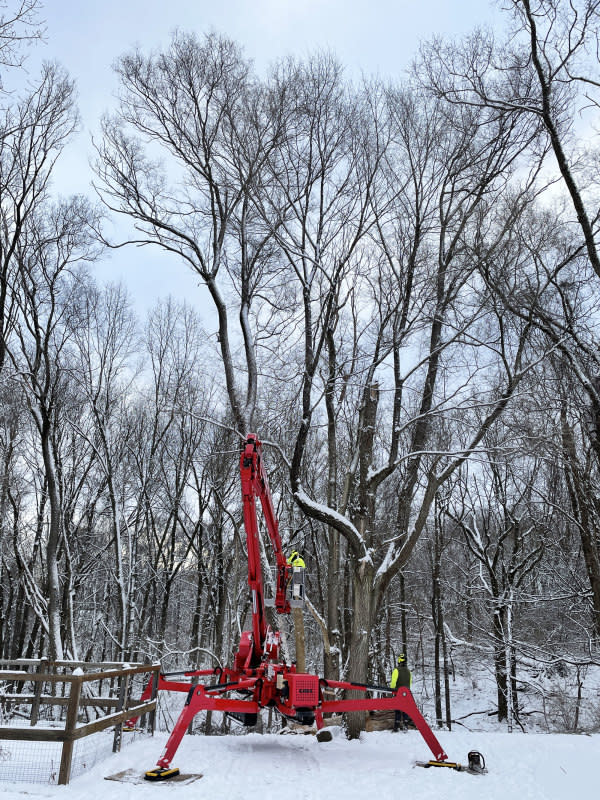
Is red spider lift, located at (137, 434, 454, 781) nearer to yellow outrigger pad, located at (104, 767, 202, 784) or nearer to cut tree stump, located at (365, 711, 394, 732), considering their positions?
yellow outrigger pad, located at (104, 767, 202, 784)

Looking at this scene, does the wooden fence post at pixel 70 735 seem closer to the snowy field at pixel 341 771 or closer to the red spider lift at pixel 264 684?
the snowy field at pixel 341 771

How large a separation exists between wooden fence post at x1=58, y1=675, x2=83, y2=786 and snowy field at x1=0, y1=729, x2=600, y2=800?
125 mm

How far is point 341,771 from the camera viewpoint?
7152mm

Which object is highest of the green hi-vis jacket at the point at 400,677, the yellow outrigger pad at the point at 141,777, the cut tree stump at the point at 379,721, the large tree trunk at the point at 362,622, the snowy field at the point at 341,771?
the large tree trunk at the point at 362,622

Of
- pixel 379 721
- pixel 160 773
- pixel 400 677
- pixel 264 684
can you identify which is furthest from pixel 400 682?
pixel 160 773

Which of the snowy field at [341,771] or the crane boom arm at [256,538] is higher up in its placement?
the crane boom arm at [256,538]

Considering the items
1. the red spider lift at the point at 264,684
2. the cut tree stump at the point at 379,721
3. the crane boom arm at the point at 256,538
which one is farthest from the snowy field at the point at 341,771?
the cut tree stump at the point at 379,721

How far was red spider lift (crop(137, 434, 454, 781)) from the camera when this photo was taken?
757 centimetres

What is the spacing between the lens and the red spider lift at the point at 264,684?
7.57 meters

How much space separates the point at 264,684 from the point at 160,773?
2.30m

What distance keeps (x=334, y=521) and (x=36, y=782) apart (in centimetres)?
637

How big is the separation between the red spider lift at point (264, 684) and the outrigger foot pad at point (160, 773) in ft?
1.11

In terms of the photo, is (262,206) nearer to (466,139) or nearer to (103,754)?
(466,139)

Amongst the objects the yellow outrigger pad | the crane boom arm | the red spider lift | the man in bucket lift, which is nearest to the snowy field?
the yellow outrigger pad
